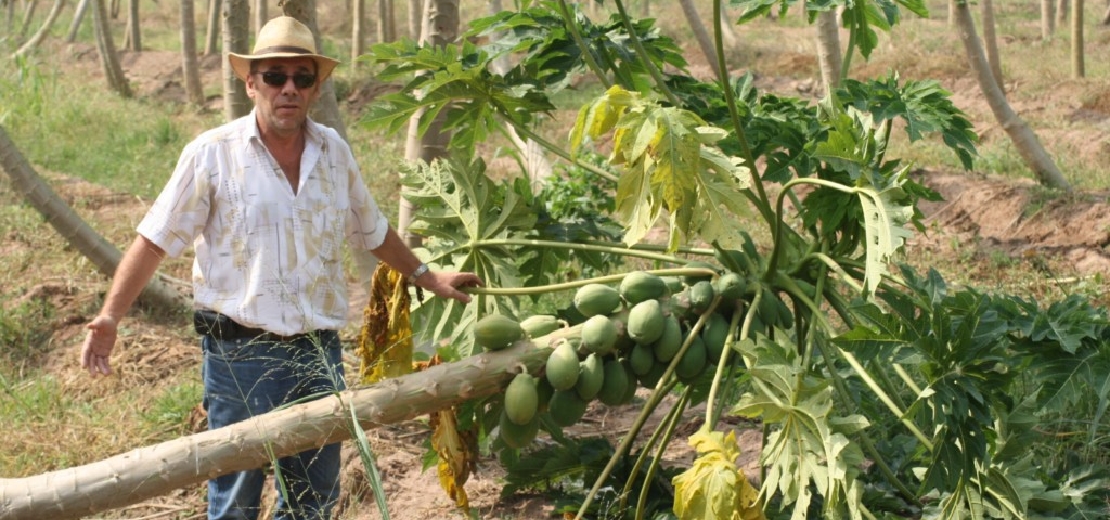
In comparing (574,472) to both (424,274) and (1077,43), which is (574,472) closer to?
(424,274)

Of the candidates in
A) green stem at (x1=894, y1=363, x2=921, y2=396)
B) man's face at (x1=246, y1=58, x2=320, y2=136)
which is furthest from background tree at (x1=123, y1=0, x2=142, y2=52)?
green stem at (x1=894, y1=363, x2=921, y2=396)

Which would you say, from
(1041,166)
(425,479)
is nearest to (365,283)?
(425,479)

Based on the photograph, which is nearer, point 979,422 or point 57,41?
point 979,422

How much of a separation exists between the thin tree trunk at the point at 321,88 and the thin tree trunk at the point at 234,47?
36 cm

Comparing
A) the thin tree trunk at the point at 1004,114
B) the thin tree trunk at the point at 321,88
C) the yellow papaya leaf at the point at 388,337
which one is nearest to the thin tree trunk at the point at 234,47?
the thin tree trunk at the point at 321,88

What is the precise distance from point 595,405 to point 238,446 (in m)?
2.13

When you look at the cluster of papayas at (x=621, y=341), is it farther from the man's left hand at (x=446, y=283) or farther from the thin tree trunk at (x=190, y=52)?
the thin tree trunk at (x=190, y=52)

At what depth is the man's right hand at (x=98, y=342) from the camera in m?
2.83

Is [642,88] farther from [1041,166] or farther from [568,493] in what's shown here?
[1041,166]

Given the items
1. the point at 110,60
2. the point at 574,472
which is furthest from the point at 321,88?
the point at 110,60

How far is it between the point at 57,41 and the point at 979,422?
658 inches

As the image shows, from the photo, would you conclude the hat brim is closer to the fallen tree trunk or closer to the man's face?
the man's face

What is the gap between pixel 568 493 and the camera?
3619 mm

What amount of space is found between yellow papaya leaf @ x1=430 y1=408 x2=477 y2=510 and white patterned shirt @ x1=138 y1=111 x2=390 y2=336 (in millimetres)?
470
